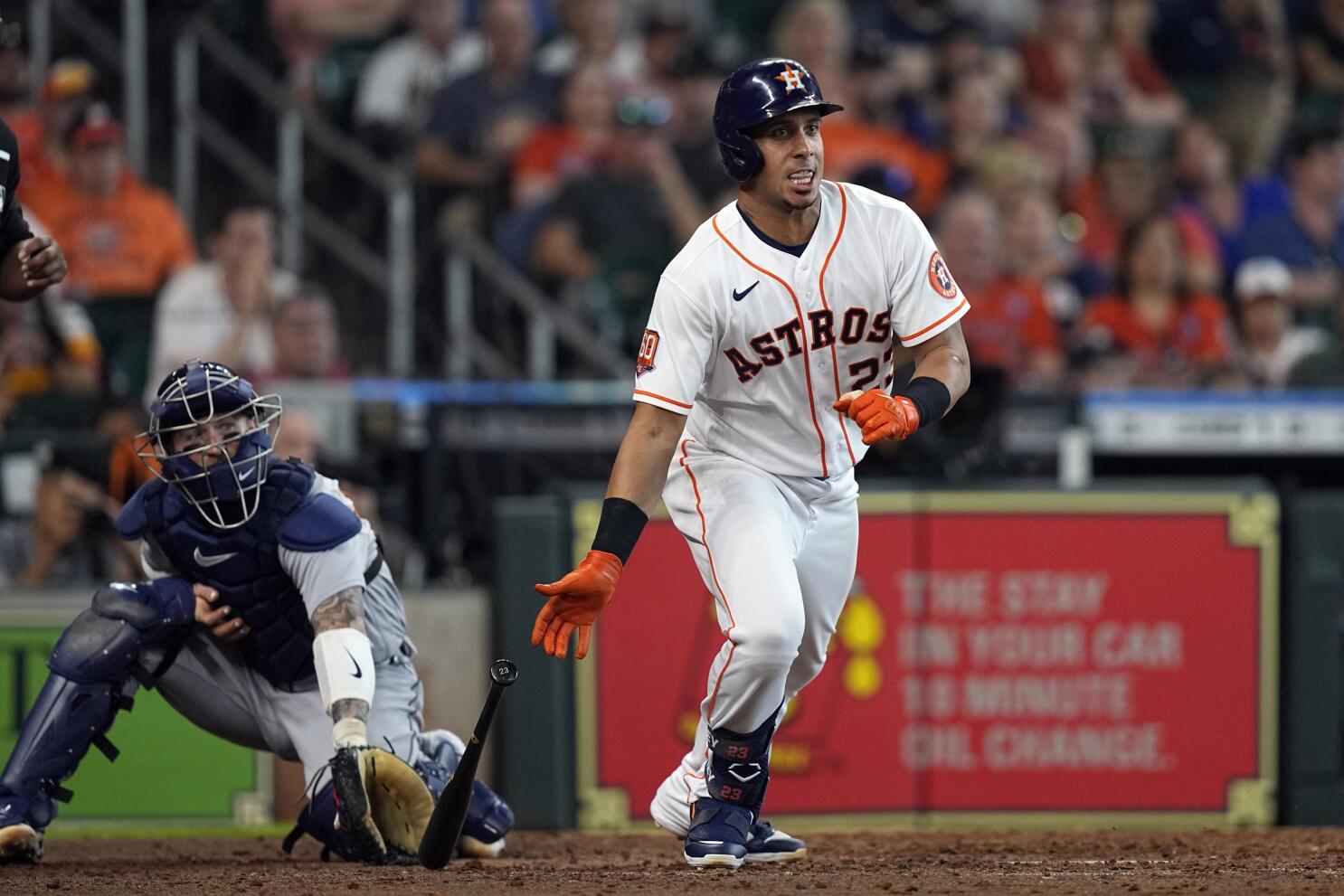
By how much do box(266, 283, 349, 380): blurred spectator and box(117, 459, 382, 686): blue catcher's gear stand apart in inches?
126

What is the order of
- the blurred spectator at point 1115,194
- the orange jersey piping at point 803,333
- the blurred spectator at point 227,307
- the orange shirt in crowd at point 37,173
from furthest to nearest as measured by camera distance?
the blurred spectator at point 1115,194 < the orange shirt in crowd at point 37,173 < the blurred spectator at point 227,307 < the orange jersey piping at point 803,333

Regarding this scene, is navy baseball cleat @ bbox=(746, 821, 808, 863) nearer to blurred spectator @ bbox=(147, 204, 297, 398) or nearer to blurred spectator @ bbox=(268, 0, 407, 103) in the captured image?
blurred spectator @ bbox=(147, 204, 297, 398)

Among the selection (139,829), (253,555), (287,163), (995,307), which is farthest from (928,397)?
(287,163)

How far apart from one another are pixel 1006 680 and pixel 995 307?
2.56 meters

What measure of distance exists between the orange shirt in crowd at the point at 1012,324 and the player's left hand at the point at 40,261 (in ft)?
15.9

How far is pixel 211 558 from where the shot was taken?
503cm

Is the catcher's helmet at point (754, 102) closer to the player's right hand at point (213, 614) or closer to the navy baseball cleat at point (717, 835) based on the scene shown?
the navy baseball cleat at point (717, 835)

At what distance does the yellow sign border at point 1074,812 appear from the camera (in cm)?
723

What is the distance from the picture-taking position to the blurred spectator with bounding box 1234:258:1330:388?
30.5 feet

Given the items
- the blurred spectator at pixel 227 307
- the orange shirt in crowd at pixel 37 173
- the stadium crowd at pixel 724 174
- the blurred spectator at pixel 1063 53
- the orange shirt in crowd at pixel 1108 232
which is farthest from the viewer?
the blurred spectator at pixel 1063 53

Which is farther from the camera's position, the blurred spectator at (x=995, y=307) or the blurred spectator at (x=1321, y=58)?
the blurred spectator at (x=1321, y=58)

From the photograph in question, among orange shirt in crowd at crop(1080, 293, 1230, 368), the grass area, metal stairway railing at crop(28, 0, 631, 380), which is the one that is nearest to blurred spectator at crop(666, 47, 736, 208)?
metal stairway railing at crop(28, 0, 631, 380)

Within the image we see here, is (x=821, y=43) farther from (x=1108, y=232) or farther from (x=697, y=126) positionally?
(x=1108, y=232)

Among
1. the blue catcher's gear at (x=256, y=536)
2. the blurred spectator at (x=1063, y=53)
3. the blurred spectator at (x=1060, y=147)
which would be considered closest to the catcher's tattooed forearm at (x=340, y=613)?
the blue catcher's gear at (x=256, y=536)
